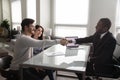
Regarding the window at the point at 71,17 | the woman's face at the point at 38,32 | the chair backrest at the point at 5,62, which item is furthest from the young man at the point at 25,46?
the window at the point at 71,17

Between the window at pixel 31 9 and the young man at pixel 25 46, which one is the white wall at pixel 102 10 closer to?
the window at pixel 31 9

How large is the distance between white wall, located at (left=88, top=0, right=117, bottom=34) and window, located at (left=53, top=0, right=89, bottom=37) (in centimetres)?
26

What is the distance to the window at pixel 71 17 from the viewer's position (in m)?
4.46

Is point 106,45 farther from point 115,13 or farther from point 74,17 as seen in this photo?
point 74,17

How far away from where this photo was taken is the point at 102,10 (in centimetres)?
400

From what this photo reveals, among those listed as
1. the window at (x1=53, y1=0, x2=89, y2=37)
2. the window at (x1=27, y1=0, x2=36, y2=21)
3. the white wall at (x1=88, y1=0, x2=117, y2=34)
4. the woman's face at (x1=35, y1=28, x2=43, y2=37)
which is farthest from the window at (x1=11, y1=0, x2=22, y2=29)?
the woman's face at (x1=35, y1=28, x2=43, y2=37)

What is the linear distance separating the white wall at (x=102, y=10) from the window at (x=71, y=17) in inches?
10.2

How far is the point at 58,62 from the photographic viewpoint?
6.01 ft

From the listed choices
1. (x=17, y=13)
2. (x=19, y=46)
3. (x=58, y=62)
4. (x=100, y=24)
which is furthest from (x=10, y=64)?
(x=17, y=13)

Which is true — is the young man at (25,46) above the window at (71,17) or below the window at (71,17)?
below

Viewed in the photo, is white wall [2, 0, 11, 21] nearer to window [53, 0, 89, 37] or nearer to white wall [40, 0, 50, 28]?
white wall [40, 0, 50, 28]

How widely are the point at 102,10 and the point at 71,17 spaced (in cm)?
97

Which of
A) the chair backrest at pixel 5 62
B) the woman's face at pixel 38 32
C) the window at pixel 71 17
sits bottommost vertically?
the chair backrest at pixel 5 62

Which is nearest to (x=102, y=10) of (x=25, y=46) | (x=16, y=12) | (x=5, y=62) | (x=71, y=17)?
(x=71, y=17)
